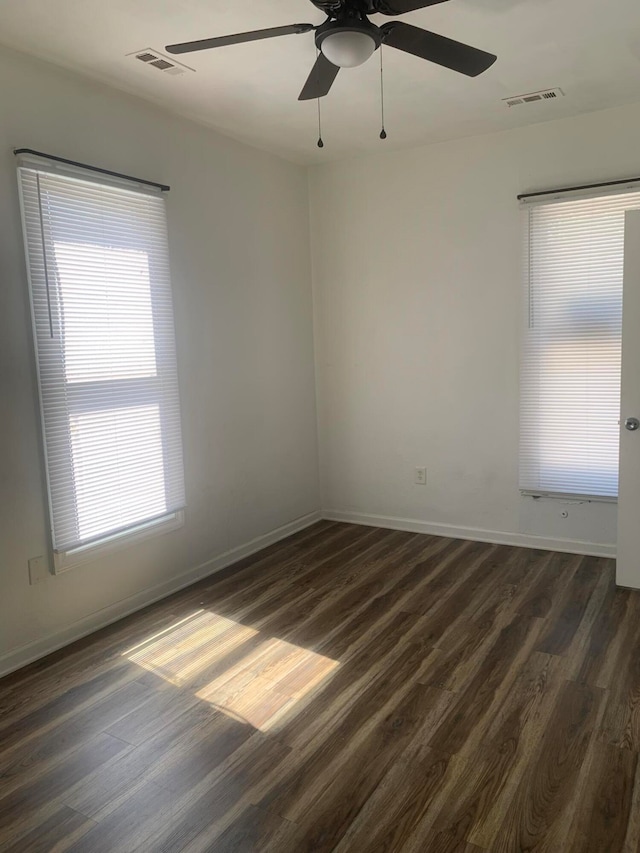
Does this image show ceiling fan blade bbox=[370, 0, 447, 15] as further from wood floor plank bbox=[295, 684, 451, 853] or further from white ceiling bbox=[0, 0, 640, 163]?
wood floor plank bbox=[295, 684, 451, 853]

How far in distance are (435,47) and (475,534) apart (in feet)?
10.3

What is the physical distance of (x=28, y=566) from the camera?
2.88m

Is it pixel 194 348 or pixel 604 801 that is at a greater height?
pixel 194 348

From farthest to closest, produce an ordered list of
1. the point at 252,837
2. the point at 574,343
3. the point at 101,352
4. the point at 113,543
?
1. the point at 574,343
2. the point at 113,543
3. the point at 101,352
4. the point at 252,837

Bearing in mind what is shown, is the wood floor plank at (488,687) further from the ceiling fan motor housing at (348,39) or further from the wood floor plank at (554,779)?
the ceiling fan motor housing at (348,39)

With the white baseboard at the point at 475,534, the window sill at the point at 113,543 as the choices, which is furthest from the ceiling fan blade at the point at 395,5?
the white baseboard at the point at 475,534

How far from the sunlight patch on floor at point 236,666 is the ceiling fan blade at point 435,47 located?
2.50 metres

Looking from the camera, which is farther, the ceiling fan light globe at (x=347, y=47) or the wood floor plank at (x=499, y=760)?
the ceiling fan light globe at (x=347, y=47)

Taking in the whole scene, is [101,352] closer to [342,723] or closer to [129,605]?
[129,605]

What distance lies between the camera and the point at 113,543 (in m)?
3.23

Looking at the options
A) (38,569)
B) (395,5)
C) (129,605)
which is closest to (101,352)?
(38,569)

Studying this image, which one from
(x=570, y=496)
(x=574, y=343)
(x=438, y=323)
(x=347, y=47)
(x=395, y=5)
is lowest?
(x=570, y=496)

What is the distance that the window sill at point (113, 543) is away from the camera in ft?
9.85

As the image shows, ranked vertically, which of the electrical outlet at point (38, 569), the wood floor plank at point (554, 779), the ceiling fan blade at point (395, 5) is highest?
the ceiling fan blade at point (395, 5)
